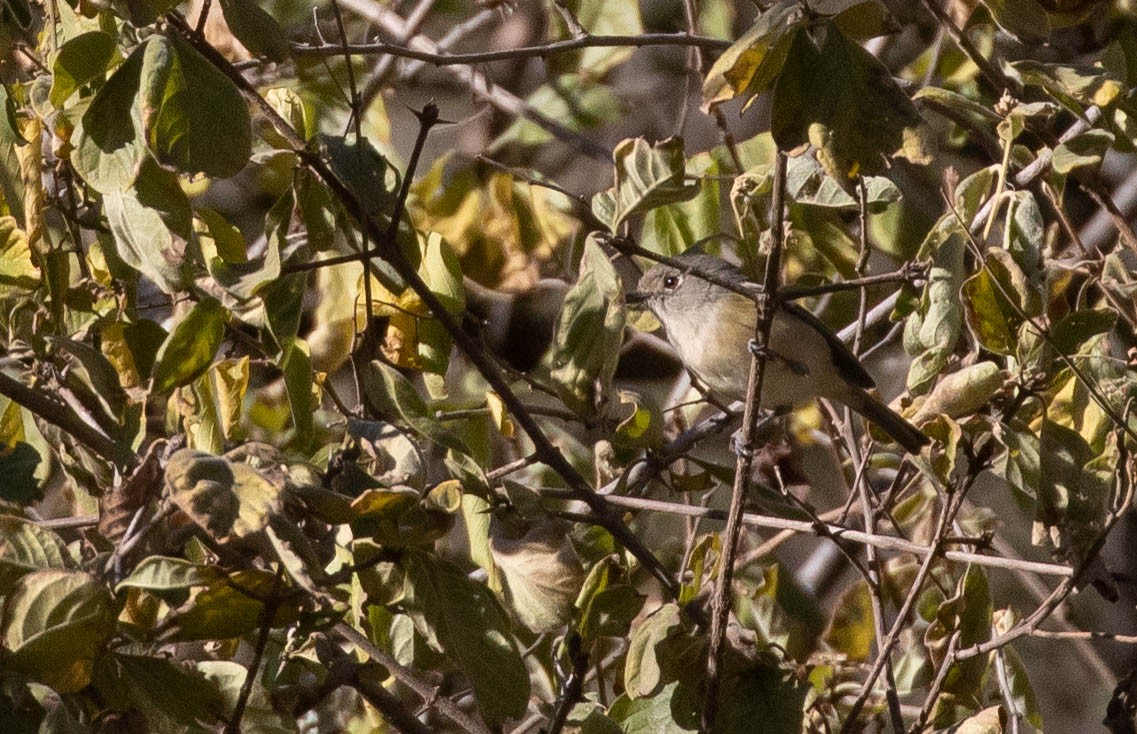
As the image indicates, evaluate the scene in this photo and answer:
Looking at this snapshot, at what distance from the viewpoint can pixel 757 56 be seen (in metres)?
1.26

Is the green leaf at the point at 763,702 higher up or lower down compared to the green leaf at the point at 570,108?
lower down

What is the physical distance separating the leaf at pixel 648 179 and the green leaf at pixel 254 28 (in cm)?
51

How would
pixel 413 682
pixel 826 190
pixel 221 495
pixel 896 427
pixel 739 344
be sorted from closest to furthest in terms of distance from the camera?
1. pixel 221 495
2. pixel 413 682
3. pixel 826 190
4. pixel 896 427
5. pixel 739 344

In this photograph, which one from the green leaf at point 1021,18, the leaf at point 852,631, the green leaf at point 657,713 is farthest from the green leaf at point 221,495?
the leaf at point 852,631

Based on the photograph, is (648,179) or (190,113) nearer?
(190,113)

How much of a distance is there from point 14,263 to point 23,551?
26.5 inches

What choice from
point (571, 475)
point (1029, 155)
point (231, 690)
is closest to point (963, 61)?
point (1029, 155)

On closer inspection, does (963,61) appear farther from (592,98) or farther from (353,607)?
(353,607)

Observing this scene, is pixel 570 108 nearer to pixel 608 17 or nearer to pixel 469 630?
pixel 608 17

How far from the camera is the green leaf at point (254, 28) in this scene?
5.05 feet

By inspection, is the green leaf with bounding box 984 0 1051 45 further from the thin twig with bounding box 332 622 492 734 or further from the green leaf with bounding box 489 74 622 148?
the green leaf with bounding box 489 74 622 148

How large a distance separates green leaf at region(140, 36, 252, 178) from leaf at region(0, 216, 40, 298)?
21.2 inches

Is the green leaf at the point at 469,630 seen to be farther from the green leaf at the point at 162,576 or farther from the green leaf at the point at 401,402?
the green leaf at the point at 162,576

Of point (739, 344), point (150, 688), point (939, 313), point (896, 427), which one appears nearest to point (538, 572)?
point (150, 688)
